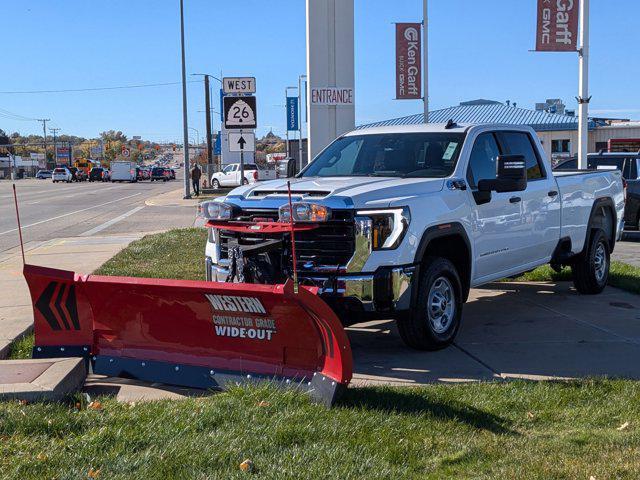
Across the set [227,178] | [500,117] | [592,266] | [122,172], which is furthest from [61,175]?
[592,266]

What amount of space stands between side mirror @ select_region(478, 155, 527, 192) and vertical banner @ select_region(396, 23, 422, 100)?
2035 centimetres

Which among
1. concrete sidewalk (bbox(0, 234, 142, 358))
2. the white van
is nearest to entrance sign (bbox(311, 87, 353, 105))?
concrete sidewalk (bbox(0, 234, 142, 358))

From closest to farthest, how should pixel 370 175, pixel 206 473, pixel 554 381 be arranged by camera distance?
pixel 206 473 < pixel 554 381 < pixel 370 175

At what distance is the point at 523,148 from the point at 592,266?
1.99 meters

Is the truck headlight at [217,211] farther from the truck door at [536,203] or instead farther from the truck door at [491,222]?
the truck door at [536,203]

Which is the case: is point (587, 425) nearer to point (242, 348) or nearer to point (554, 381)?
point (554, 381)

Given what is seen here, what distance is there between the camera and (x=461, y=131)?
8016 mm

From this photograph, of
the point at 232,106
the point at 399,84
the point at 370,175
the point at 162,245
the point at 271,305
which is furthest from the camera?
the point at 399,84

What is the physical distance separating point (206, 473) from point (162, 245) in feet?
37.1

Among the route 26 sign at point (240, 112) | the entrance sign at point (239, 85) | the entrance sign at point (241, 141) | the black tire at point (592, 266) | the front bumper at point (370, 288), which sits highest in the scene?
the entrance sign at point (239, 85)

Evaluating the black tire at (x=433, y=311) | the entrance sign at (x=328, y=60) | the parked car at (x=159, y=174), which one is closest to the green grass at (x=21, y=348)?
the black tire at (x=433, y=311)

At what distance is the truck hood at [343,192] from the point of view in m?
6.52

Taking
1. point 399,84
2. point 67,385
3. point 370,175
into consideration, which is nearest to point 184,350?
point 67,385

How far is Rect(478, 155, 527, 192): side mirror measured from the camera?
7418mm
